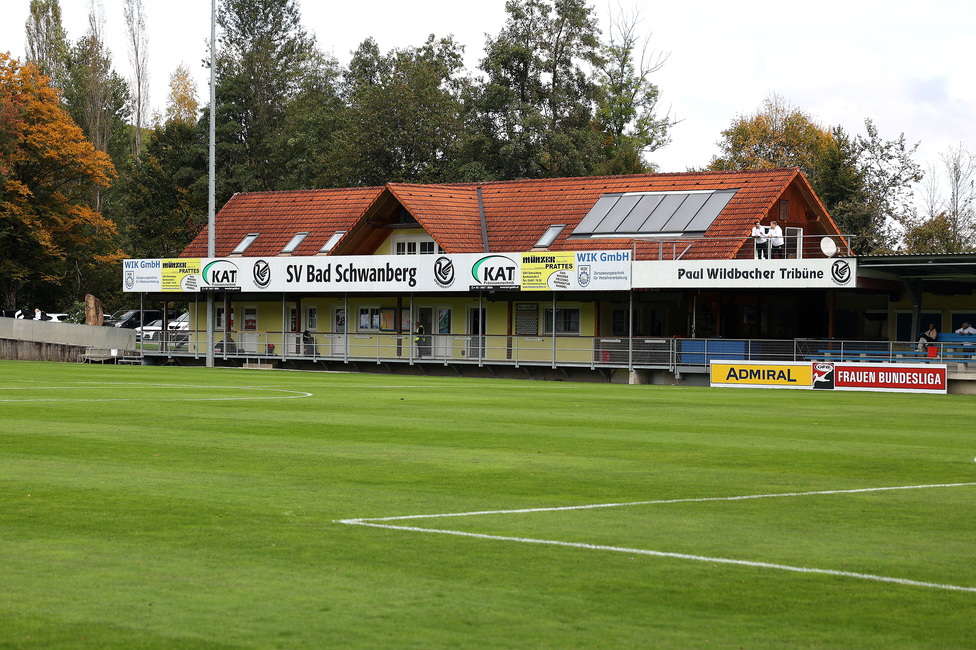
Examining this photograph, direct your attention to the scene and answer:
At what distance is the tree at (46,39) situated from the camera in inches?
3383

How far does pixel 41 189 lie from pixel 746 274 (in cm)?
3820

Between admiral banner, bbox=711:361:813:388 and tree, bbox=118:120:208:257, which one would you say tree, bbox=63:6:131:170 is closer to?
tree, bbox=118:120:208:257

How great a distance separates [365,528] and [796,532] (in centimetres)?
337

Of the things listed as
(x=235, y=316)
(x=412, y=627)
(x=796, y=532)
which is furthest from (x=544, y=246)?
(x=412, y=627)

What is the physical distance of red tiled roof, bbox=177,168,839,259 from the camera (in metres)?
44.5

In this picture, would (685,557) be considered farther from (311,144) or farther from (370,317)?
(311,144)

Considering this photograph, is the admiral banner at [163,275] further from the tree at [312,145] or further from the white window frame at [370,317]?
the tree at [312,145]

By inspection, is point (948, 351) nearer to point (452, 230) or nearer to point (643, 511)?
point (452, 230)

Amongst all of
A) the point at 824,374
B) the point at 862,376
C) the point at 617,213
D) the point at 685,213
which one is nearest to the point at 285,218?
the point at 617,213

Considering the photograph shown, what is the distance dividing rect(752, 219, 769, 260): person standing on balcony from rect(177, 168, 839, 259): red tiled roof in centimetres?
62

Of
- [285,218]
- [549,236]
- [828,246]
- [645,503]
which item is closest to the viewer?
[645,503]

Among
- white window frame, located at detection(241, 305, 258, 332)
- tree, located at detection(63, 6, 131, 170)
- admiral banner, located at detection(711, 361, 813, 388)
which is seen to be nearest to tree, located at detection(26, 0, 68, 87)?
tree, located at detection(63, 6, 131, 170)

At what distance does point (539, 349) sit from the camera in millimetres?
44031

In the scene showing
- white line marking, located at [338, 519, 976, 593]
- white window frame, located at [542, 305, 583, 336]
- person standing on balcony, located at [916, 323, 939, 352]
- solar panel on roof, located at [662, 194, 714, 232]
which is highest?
solar panel on roof, located at [662, 194, 714, 232]
